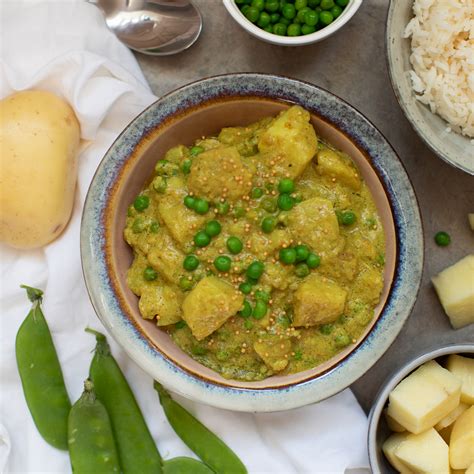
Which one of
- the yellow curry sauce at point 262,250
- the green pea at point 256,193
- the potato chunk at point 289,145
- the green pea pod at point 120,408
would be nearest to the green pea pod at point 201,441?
the green pea pod at point 120,408

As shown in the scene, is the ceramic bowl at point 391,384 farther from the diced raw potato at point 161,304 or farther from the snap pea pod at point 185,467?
the diced raw potato at point 161,304

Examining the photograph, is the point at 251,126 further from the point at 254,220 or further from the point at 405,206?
the point at 405,206

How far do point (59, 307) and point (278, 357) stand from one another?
1126 mm

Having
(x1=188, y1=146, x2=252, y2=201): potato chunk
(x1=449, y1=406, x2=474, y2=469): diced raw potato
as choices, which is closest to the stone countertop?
(x1=449, y1=406, x2=474, y2=469): diced raw potato

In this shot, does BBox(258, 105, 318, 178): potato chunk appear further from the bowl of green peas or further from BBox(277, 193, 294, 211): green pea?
the bowl of green peas

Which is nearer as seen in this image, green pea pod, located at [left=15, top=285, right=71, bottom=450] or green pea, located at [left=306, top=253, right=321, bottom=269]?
green pea, located at [left=306, top=253, right=321, bottom=269]

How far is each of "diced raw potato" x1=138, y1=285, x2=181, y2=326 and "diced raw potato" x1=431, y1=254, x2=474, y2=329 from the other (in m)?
1.27

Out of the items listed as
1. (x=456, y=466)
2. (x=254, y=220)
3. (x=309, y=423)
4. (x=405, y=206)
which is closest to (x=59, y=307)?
(x=254, y=220)

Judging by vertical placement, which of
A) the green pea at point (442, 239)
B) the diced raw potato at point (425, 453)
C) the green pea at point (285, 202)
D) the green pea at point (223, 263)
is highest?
the green pea at point (285, 202)

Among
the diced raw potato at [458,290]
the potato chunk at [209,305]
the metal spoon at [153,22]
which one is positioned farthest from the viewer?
the metal spoon at [153,22]

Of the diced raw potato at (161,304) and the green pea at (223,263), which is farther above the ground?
the green pea at (223,263)

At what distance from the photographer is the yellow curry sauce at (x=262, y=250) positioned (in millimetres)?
2717

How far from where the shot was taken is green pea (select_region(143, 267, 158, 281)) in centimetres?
284

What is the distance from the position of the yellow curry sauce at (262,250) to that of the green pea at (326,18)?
509 mm
